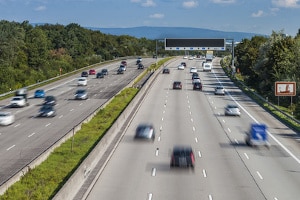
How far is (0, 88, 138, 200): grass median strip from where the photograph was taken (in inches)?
973

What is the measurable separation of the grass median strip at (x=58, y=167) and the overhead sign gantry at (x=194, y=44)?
3159 inches

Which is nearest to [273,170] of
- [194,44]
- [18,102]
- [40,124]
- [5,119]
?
[40,124]

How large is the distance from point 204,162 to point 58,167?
9.39 m

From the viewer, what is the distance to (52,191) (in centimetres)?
2528

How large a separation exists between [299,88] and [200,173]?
50.6m

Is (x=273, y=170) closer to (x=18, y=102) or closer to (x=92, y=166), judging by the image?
(x=92, y=166)

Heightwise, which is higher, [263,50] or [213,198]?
[263,50]

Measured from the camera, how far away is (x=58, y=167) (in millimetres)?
31156

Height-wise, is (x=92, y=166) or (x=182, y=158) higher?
(x=182, y=158)

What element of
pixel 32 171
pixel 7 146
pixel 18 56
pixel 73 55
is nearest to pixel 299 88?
pixel 7 146

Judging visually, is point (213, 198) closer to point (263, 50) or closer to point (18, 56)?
point (263, 50)

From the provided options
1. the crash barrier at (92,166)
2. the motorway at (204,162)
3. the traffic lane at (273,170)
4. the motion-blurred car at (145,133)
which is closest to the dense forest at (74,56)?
the motorway at (204,162)

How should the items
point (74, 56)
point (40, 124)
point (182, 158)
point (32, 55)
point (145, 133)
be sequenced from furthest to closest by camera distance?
point (74, 56)
point (32, 55)
point (40, 124)
point (145, 133)
point (182, 158)

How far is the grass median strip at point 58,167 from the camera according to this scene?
2472 centimetres
